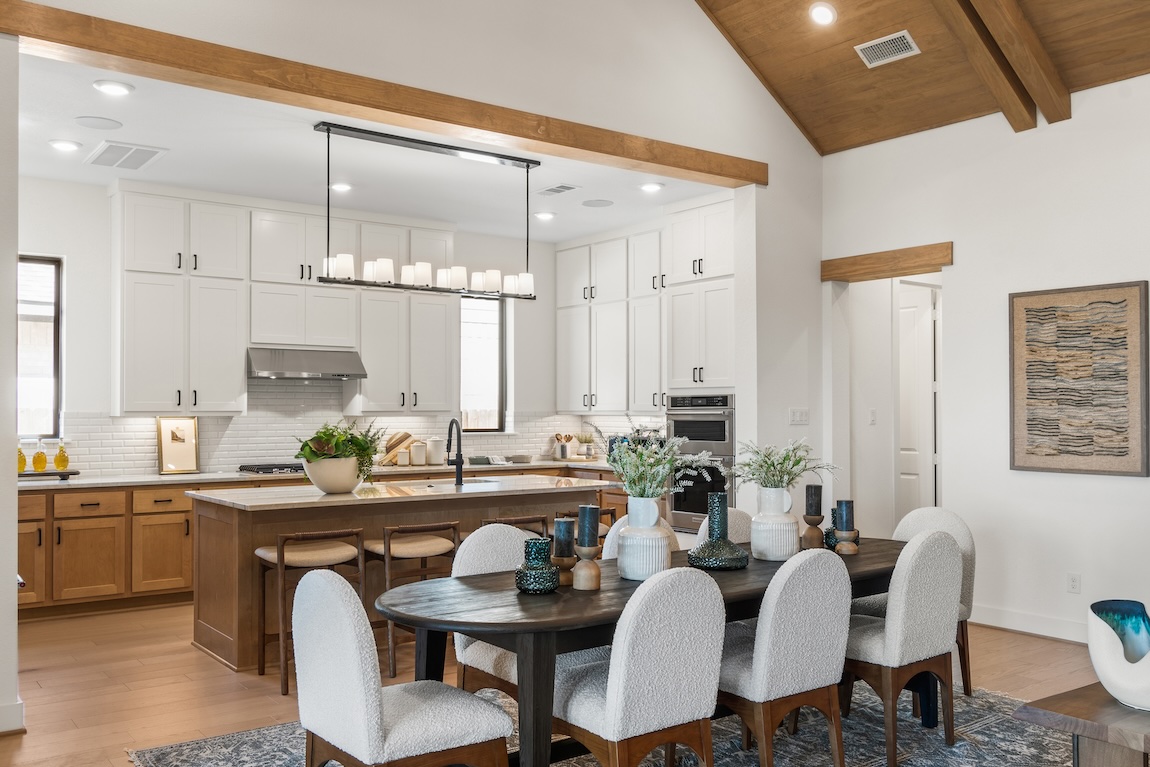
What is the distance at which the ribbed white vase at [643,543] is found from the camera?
3.25 m

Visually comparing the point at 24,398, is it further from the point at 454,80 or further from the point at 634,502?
the point at 634,502

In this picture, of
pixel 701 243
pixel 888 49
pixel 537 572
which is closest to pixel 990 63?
pixel 888 49

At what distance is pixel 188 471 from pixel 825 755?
5.32m

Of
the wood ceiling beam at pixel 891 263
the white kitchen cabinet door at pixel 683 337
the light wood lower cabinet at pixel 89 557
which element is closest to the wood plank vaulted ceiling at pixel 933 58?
the wood ceiling beam at pixel 891 263

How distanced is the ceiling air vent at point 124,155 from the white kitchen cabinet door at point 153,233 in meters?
0.41

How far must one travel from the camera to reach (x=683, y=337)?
24.1 ft

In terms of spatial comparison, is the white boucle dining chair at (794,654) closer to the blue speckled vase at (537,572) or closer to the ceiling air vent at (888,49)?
the blue speckled vase at (537,572)

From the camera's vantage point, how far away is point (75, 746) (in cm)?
374

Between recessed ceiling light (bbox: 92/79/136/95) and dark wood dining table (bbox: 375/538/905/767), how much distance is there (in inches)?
131

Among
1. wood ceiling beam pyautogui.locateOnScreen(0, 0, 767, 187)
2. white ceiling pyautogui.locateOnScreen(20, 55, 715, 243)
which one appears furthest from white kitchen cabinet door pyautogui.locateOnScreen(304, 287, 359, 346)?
wood ceiling beam pyautogui.locateOnScreen(0, 0, 767, 187)

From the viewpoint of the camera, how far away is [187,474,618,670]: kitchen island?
4.90 m

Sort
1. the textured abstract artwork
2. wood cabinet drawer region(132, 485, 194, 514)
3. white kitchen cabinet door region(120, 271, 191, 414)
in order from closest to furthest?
1. the textured abstract artwork
2. wood cabinet drawer region(132, 485, 194, 514)
3. white kitchen cabinet door region(120, 271, 191, 414)

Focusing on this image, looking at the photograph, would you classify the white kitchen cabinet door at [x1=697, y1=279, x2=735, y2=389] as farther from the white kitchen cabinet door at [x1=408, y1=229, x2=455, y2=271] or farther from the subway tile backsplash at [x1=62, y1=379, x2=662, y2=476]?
the white kitchen cabinet door at [x1=408, y1=229, x2=455, y2=271]

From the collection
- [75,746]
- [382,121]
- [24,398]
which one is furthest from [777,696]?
[24,398]
